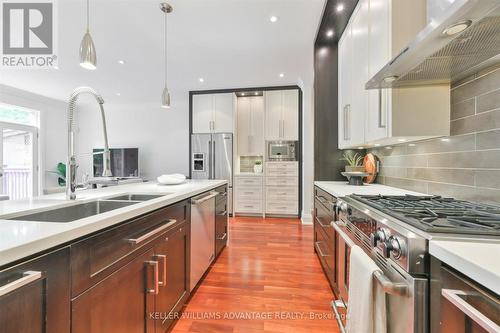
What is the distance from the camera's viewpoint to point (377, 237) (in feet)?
3.18

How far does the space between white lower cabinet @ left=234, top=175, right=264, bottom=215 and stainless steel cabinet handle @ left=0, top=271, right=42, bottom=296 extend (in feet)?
13.8

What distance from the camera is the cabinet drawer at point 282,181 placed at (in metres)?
4.67

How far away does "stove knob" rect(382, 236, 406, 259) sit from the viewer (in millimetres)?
779

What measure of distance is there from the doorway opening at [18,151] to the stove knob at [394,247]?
260 inches

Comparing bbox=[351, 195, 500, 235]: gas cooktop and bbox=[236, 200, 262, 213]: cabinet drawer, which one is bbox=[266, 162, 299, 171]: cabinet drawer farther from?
bbox=[351, 195, 500, 235]: gas cooktop

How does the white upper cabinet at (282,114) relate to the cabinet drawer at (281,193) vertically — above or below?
above

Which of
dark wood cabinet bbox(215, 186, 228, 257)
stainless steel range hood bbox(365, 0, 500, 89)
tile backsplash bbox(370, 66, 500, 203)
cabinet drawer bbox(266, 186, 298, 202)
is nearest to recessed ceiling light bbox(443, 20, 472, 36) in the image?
stainless steel range hood bbox(365, 0, 500, 89)

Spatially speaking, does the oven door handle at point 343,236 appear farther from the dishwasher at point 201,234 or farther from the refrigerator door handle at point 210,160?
the refrigerator door handle at point 210,160

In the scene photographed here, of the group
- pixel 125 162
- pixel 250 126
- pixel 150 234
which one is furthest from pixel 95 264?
pixel 125 162

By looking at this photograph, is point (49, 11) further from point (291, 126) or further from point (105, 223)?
point (291, 126)

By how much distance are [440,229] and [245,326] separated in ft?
4.66

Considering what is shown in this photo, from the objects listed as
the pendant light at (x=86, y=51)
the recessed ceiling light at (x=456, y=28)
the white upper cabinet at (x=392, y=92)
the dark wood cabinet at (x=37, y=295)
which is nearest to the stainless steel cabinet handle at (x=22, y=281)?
the dark wood cabinet at (x=37, y=295)

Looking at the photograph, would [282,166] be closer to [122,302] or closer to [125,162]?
[122,302]

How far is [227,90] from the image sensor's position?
4926 mm
